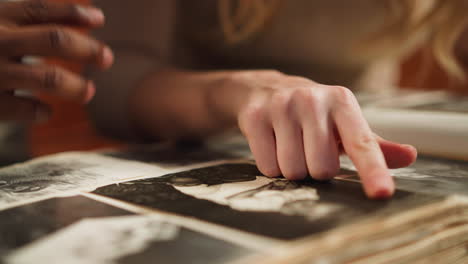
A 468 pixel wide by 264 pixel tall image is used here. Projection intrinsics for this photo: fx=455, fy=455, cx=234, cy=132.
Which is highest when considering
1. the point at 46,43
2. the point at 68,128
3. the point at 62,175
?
the point at 46,43

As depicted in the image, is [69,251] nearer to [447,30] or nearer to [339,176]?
[339,176]

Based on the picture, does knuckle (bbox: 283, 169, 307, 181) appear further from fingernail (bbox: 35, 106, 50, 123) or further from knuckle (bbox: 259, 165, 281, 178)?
fingernail (bbox: 35, 106, 50, 123)

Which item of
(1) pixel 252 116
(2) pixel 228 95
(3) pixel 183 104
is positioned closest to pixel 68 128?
(3) pixel 183 104

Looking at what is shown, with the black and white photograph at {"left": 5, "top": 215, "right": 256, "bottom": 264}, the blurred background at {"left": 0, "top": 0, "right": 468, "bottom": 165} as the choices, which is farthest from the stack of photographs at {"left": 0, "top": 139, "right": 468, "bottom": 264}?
the blurred background at {"left": 0, "top": 0, "right": 468, "bottom": 165}

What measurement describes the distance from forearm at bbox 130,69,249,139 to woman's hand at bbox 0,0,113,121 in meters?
0.15

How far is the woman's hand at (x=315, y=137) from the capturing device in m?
0.30

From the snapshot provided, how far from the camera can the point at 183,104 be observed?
56 cm

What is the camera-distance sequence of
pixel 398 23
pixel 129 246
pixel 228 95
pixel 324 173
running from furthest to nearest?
pixel 398 23
pixel 228 95
pixel 324 173
pixel 129 246

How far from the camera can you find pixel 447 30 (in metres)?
0.65

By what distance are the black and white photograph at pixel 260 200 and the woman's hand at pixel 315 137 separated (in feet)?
0.04

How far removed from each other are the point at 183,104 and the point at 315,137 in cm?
28

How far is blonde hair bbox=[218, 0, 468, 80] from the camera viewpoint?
0.63 metres

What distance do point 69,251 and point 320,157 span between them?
17 cm

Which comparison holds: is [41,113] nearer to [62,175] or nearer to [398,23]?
[62,175]
